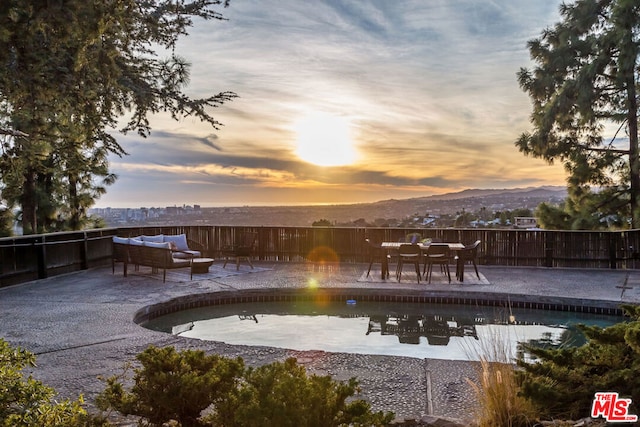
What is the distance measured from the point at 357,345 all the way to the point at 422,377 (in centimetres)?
210

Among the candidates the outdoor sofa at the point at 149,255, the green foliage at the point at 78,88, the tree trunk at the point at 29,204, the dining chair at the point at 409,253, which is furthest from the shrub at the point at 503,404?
the tree trunk at the point at 29,204

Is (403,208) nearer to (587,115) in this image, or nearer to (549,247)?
(587,115)

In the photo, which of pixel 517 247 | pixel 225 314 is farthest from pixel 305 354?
pixel 517 247

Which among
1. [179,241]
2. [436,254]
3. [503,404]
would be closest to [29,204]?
[179,241]

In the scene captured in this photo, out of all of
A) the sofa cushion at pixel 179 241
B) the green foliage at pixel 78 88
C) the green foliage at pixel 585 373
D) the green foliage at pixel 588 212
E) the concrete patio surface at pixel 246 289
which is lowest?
the concrete patio surface at pixel 246 289

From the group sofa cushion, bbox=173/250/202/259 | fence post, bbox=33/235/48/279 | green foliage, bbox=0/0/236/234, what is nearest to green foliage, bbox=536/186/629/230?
sofa cushion, bbox=173/250/202/259

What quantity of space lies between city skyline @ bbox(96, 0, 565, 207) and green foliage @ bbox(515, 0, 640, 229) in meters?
0.53

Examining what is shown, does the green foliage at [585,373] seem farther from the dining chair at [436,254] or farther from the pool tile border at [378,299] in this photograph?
the dining chair at [436,254]

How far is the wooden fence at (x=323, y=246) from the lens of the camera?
9.23 meters

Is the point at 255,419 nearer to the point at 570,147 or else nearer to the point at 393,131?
the point at 393,131

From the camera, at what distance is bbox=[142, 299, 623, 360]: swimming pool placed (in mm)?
5938

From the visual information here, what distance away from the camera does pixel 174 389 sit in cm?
227

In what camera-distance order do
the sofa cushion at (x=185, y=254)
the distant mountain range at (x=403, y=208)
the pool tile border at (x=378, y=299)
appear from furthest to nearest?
the distant mountain range at (x=403, y=208)
the sofa cushion at (x=185, y=254)
the pool tile border at (x=378, y=299)

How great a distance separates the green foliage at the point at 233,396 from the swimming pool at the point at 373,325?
3231 millimetres
